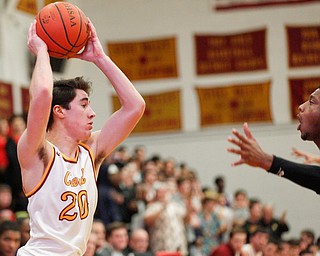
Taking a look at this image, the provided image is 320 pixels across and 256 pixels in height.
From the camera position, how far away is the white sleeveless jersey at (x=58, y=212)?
14.6 ft

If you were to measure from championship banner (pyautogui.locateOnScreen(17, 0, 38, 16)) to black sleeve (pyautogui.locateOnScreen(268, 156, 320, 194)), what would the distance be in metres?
11.9

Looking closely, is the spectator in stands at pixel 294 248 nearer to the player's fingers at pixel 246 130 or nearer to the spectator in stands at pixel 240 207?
the spectator in stands at pixel 240 207

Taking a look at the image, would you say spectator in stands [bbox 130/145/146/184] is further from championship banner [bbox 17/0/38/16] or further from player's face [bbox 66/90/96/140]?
player's face [bbox 66/90/96/140]

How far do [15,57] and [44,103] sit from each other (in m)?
12.1

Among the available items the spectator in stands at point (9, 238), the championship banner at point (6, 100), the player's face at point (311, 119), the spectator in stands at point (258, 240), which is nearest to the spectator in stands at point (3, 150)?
the spectator in stands at point (9, 238)

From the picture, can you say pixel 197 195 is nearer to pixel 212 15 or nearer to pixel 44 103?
pixel 212 15

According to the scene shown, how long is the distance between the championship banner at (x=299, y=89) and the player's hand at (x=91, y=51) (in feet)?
50.0

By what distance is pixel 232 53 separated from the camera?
2014 centimetres

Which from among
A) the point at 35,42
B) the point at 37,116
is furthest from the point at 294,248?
the point at 37,116

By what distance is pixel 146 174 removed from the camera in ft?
44.5

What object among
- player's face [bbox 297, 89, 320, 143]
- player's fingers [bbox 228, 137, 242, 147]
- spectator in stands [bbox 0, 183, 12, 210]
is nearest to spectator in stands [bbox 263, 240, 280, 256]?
spectator in stands [bbox 0, 183, 12, 210]

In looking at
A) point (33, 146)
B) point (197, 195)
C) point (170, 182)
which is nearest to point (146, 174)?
point (170, 182)

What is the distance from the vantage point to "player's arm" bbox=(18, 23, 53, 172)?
435 centimetres

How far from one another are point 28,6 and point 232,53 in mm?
5894
